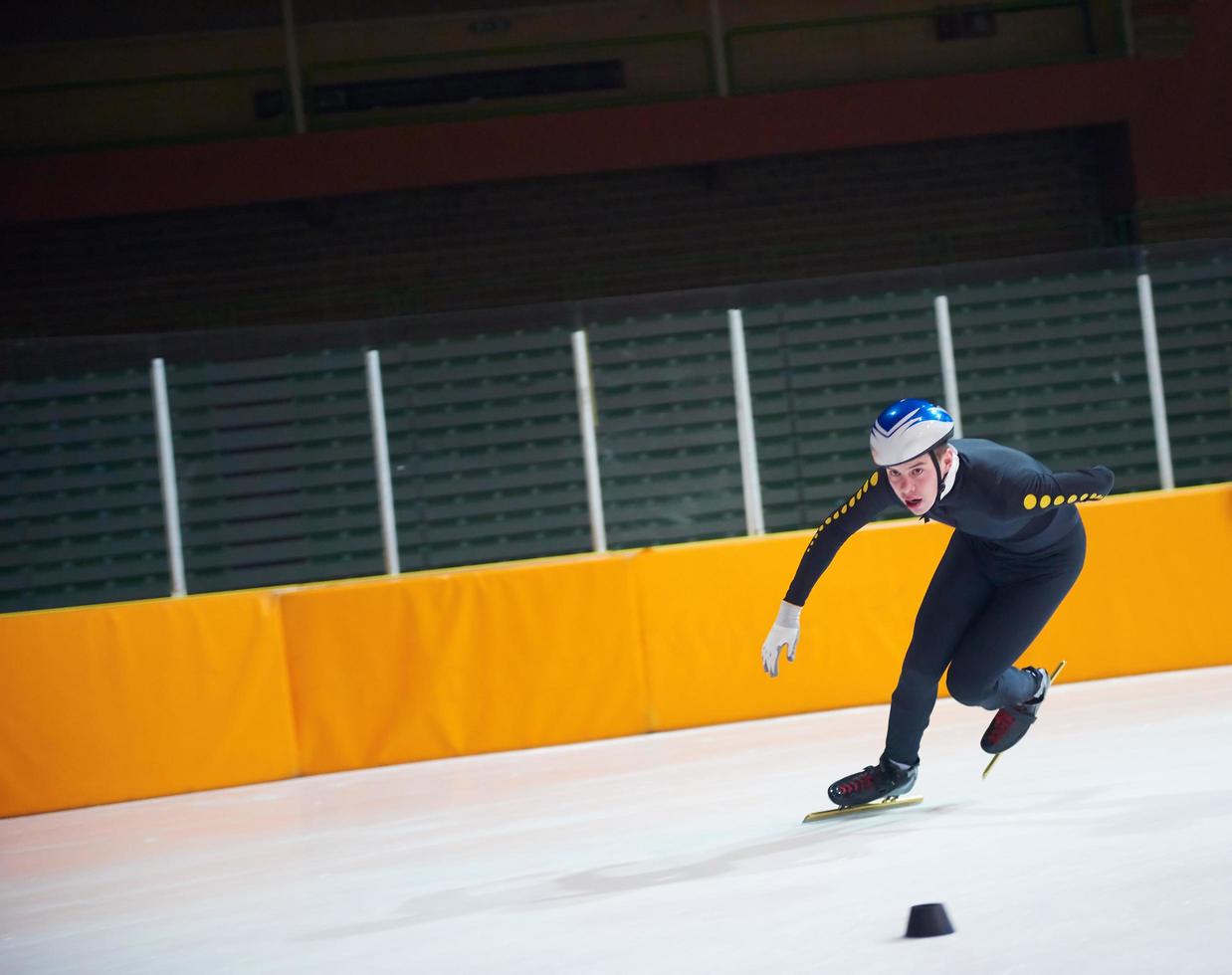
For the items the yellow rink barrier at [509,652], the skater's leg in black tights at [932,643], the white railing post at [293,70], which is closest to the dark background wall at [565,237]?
the white railing post at [293,70]

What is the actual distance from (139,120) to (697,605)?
1001 cm

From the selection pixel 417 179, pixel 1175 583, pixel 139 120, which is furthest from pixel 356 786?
pixel 139 120

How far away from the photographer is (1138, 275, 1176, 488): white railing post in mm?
8539

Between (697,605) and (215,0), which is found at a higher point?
(215,0)

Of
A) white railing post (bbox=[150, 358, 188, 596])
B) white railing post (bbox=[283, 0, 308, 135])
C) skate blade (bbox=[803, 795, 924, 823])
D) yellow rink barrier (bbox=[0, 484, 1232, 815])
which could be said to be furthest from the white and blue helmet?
white railing post (bbox=[283, 0, 308, 135])

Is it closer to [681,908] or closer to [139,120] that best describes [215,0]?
[139,120]

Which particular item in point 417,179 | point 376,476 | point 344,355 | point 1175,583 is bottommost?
point 1175,583

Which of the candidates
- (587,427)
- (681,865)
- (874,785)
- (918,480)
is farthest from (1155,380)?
(681,865)

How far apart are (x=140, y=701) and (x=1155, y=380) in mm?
6077

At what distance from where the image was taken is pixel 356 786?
6.93 m

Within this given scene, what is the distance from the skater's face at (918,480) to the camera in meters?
4.50

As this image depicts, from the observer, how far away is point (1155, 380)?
28.1ft

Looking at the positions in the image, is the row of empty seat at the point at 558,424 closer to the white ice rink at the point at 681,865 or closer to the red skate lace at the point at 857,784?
the white ice rink at the point at 681,865

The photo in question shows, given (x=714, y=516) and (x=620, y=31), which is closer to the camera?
(x=714, y=516)
